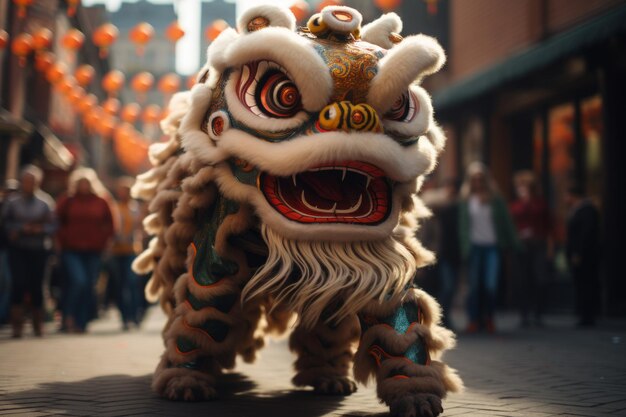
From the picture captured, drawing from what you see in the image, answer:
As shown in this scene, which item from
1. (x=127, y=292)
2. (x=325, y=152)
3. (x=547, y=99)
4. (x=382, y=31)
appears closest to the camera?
(x=325, y=152)

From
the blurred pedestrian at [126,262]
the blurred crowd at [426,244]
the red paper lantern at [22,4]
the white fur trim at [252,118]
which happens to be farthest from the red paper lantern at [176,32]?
the white fur trim at [252,118]

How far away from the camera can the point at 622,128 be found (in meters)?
12.4

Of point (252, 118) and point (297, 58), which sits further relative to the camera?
point (252, 118)

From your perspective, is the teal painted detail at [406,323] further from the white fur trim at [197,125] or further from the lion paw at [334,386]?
the white fur trim at [197,125]

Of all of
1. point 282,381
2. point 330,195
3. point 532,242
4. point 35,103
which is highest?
point 35,103

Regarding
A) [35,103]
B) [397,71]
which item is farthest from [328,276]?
[35,103]

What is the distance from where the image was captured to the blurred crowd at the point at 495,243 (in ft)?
35.3

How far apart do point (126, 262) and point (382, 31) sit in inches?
299

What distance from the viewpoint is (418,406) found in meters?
4.25

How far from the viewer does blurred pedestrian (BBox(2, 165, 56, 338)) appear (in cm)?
1002

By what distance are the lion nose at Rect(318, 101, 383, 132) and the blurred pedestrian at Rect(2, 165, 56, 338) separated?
255 inches

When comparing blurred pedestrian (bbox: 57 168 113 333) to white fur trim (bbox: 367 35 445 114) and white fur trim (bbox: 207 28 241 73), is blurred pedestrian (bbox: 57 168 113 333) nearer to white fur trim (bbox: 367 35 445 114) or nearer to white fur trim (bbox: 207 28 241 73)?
white fur trim (bbox: 207 28 241 73)

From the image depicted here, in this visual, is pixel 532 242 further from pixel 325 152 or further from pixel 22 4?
pixel 325 152

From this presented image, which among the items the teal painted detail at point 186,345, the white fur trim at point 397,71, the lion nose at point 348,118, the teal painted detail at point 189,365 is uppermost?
the white fur trim at point 397,71
